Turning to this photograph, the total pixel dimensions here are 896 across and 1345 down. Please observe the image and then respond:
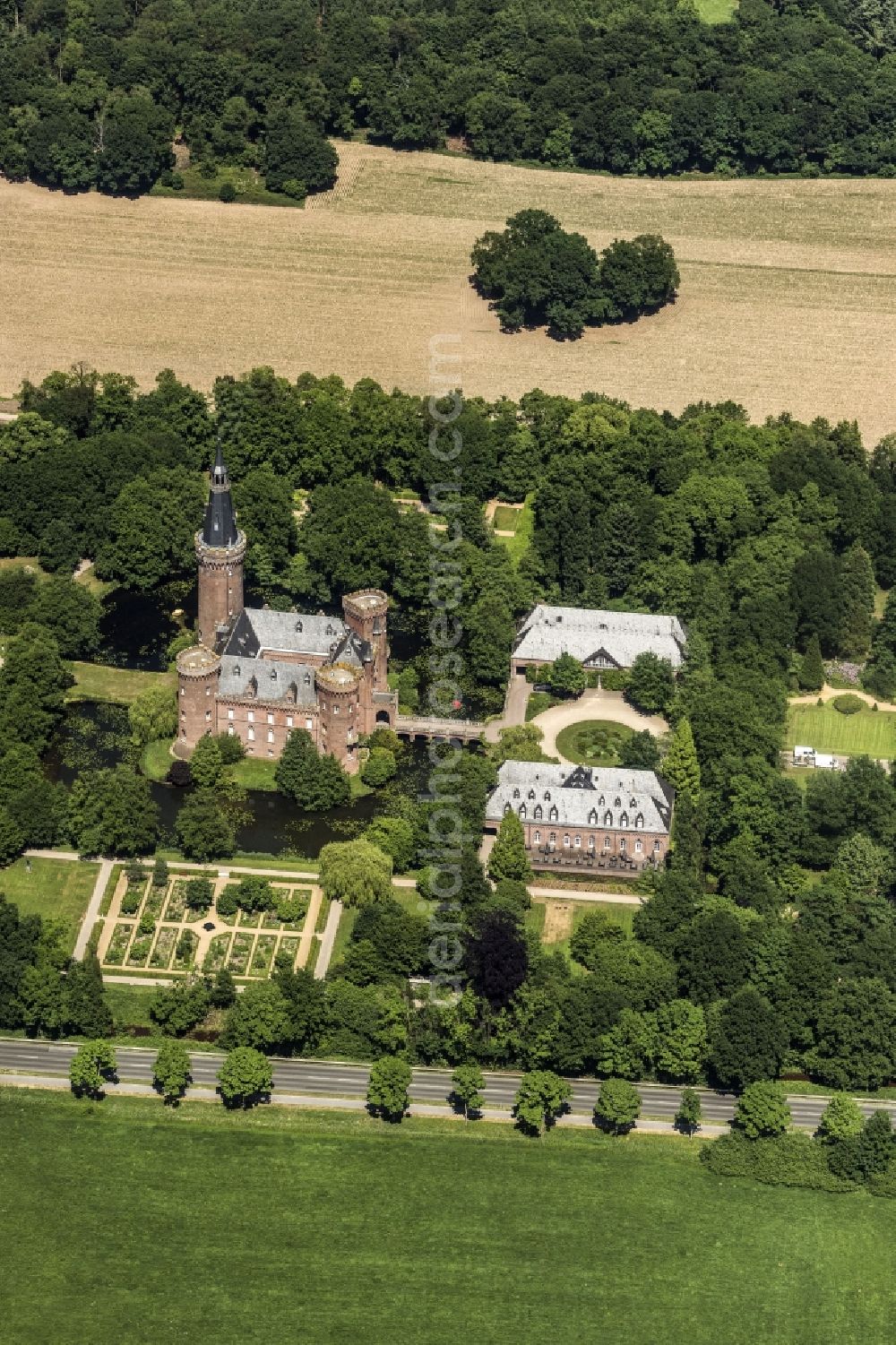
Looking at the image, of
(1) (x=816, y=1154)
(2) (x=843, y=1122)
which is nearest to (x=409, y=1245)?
(1) (x=816, y=1154)

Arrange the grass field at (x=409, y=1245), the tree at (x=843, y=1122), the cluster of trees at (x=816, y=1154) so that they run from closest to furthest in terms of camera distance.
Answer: the grass field at (x=409, y=1245)
the cluster of trees at (x=816, y=1154)
the tree at (x=843, y=1122)

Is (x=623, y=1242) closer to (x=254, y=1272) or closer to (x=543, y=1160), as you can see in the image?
(x=543, y=1160)

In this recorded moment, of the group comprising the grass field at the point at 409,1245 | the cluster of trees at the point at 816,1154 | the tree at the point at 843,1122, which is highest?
the tree at the point at 843,1122

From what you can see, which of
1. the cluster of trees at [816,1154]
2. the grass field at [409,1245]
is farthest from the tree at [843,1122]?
the grass field at [409,1245]

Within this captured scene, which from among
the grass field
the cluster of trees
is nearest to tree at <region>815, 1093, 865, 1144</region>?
the cluster of trees

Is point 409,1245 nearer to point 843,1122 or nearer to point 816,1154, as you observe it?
point 816,1154

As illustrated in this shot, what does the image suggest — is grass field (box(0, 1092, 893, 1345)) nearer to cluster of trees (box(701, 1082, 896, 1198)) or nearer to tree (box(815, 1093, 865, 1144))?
cluster of trees (box(701, 1082, 896, 1198))

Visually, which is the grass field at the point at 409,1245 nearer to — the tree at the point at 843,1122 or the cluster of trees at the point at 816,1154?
the cluster of trees at the point at 816,1154

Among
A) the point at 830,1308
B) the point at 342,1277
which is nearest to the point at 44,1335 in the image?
the point at 342,1277
